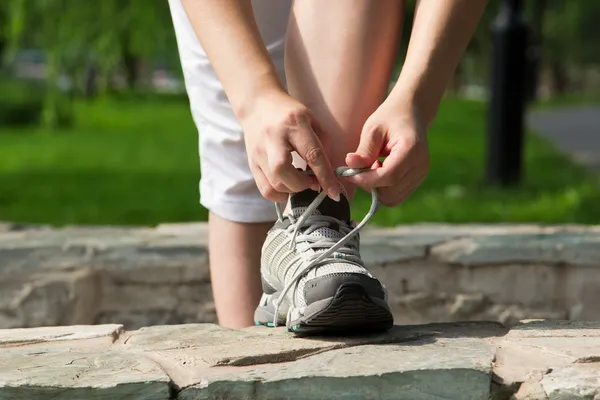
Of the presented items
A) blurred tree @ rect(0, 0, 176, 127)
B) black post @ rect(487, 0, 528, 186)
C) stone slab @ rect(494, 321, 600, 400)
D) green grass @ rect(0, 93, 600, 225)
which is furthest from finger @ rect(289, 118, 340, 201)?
black post @ rect(487, 0, 528, 186)

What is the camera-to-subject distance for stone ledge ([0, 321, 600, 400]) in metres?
1.22

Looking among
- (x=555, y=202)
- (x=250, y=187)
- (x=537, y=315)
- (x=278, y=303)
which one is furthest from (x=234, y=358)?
(x=555, y=202)

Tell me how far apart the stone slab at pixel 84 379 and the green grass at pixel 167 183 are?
298 cm

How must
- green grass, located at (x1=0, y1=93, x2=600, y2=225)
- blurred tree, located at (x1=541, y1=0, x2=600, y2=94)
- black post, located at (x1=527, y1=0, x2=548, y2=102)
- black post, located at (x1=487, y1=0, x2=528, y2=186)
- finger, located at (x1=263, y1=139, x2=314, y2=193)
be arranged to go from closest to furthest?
finger, located at (x1=263, y1=139, x2=314, y2=193) → green grass, located at (x1=0, y1=93, x2=600, y2=225) → black post, located at (x1=487, y1=0, x2=528, y2=186) → black post, located at (x1=527, y1=0, x2=548, y2=102) → blurred tree, located at (x1=541, y1=0, x2=600, y2=94)

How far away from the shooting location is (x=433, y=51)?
1.45 metres

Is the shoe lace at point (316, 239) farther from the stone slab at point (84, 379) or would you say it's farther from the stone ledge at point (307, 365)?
the stone slab at point (84, 379)

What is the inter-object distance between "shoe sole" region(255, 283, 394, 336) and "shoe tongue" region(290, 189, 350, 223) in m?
0.16

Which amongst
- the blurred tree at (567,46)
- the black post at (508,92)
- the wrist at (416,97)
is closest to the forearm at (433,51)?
the wrist at (416,97)

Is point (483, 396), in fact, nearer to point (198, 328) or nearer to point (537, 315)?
point (198, 328)

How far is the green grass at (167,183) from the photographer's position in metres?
4.81

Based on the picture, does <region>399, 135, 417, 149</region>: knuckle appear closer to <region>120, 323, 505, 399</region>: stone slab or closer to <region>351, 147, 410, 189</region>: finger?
<region>351, 147, 410, 189</region>: finger

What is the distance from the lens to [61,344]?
Result: 1463 mm

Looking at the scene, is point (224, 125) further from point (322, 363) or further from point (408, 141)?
point (322, 363)

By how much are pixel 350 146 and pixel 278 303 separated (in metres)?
0.25
